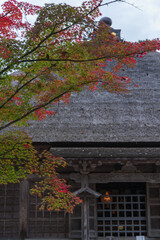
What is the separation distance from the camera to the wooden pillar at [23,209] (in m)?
11.0

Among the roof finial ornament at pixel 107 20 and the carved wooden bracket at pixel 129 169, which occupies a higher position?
the roof finial ornament at pixel 107 20

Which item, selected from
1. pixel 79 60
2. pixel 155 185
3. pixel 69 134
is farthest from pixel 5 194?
pixel 79 60

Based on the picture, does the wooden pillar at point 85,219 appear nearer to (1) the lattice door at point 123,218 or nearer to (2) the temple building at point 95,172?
(2) the temple building at point 95,172

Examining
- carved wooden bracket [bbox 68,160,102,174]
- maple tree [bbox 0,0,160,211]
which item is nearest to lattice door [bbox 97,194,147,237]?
carved wooden bracket [bbox 68,160,102,174]

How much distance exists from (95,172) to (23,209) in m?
2.80

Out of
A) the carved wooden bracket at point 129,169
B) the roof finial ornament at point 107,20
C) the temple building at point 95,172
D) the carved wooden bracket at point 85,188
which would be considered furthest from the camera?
the roof finial ornament at point 107,20

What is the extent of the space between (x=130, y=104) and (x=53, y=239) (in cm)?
574

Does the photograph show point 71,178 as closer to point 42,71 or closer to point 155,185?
point 155,185

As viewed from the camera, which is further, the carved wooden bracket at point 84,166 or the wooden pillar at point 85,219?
the carved wooden bracket at point 84,166

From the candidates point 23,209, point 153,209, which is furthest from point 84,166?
point 153,209

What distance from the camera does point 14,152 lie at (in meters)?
7.77

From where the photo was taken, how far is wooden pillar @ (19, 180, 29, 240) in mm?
10953

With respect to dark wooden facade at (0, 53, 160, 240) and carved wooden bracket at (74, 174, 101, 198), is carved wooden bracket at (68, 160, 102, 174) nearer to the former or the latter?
dark wooden facade at (0, 53, 160, 240)

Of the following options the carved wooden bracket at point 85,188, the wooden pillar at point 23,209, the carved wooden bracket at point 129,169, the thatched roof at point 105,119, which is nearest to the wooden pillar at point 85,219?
the carved wooden bracket at point 85,188
